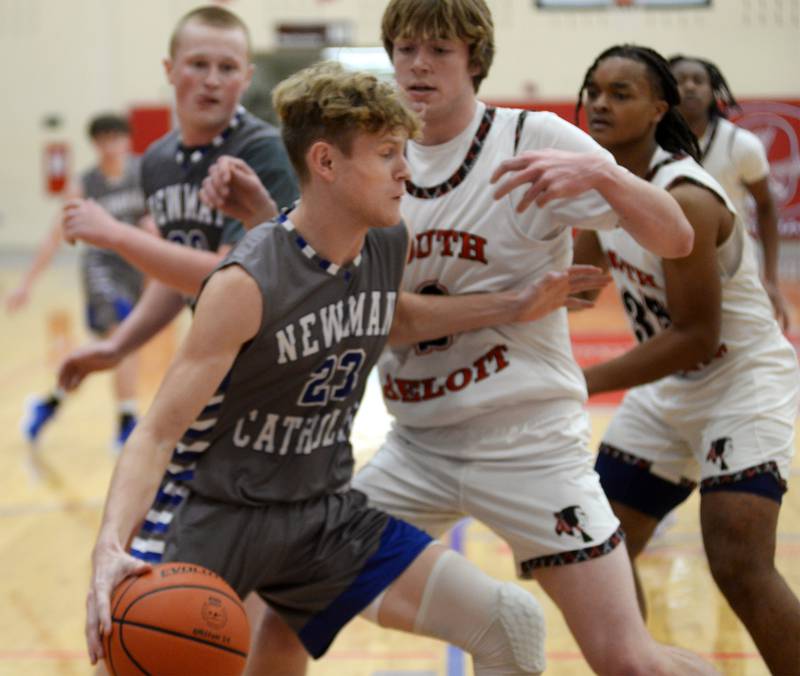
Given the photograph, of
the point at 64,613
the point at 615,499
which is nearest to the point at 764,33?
the point at 615,499

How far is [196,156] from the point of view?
152 inches

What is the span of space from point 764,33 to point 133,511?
9.21ft

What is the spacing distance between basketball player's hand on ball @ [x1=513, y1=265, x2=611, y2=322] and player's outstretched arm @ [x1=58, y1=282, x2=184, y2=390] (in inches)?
53.0

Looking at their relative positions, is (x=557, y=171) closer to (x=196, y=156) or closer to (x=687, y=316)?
(x=687, y=316)

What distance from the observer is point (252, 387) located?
2.74 meters

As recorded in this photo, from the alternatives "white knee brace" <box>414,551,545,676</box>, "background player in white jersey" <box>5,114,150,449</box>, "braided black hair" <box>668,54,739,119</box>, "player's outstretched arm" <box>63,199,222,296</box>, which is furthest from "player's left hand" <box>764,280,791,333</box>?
"background player in white jersey" <box>5,114,150,449</box>

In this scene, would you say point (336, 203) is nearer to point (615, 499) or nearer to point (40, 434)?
point (615, 499)

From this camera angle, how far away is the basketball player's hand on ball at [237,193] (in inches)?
126

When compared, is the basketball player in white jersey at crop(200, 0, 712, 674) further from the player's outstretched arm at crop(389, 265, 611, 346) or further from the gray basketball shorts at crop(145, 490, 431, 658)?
the gray basketball shorts at crop(145, 490, 431, 658)

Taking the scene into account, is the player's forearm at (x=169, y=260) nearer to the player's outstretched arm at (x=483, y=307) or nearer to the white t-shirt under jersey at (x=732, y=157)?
the player's outstretched arm at (x=483, y=307)

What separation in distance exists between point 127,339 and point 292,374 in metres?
1.16

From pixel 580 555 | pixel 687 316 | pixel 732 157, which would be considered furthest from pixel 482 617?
pixel 732 157

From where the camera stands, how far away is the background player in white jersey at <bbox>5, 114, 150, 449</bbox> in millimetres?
7289

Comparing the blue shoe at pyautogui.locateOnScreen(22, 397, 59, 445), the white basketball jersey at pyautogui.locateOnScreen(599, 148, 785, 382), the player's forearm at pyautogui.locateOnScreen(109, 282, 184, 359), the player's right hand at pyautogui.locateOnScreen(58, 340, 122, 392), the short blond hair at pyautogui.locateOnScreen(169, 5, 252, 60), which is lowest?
the blue shoe at pyautogui.locateOnScreen(22, 397, 59, 445)
